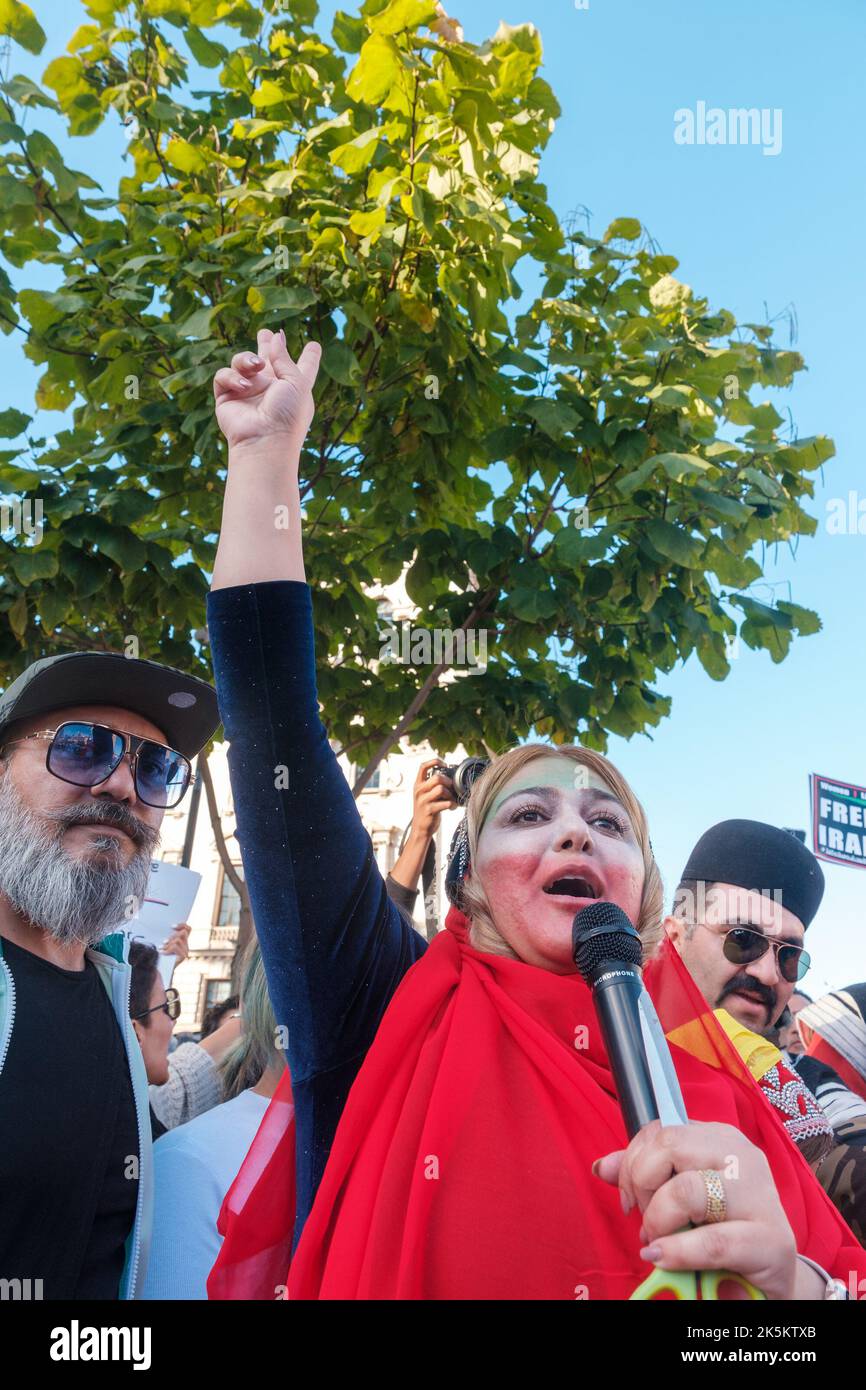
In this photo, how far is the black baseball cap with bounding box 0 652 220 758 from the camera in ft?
8.04

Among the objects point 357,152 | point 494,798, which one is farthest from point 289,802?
point 357,152

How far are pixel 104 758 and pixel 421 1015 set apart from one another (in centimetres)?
119

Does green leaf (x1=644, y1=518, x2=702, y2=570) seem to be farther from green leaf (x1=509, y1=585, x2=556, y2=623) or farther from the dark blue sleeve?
the dark blue sleeve

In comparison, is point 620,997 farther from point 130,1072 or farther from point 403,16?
point 403,16

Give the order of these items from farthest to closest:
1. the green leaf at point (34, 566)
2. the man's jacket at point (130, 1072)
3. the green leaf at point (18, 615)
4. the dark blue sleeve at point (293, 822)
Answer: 1. the green leaf at point (18, 615)
2. the green leaf at point (34, 566)
3. the man's jacket at point (130, 1072)
4. the dark blue sleeve at point (293, 822)

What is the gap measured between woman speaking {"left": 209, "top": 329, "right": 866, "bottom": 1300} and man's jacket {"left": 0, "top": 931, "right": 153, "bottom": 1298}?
0.46 m

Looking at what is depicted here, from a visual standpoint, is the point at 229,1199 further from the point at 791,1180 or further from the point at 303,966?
the point at 791,1180

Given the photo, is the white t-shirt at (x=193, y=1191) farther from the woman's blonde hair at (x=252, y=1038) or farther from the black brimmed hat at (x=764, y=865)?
the black brimmed hat at (x=764, y=865)

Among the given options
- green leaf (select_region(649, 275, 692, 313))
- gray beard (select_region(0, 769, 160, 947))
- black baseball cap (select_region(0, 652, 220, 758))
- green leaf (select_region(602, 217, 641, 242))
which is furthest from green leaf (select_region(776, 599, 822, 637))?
gray beard (select_region(0, 769, 160, 947))

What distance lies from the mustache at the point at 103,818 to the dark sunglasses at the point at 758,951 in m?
1.66

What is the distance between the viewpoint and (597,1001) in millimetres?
1281

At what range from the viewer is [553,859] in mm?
1773

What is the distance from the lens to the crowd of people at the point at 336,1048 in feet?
4.48

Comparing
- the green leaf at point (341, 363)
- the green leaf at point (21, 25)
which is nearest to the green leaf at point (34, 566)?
the green leaf at point (341, 363)
